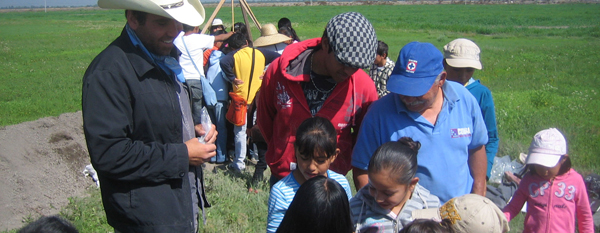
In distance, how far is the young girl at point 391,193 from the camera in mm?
2320

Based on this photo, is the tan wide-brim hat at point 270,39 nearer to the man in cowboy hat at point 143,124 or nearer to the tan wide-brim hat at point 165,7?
the tan wide-brim hat at point 165,7

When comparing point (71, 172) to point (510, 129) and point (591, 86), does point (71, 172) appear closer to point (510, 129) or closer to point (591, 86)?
point (510, 129)

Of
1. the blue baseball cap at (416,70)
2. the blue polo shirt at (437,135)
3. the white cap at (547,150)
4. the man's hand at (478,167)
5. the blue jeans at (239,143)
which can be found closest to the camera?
the blue baseball cap at (416,70)

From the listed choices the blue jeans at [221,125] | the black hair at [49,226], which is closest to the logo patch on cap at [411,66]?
the black hair at [49,226]

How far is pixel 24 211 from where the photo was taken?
488cm

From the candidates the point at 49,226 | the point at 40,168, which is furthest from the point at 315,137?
the point at 40,168

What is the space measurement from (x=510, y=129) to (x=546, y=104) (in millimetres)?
2418

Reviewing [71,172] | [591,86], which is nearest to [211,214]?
[71,172]

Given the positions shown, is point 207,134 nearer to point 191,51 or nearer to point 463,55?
point 463,55

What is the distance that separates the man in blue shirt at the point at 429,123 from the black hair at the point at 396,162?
23 cm

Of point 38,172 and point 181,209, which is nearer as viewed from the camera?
point 181,209

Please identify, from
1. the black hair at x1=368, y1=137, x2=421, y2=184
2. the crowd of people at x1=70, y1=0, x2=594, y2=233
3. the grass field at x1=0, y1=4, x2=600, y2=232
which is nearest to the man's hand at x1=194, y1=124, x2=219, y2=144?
the crowd of people at x1=70, y1=0, x2=594, y2=233

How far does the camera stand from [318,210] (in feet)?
6.65

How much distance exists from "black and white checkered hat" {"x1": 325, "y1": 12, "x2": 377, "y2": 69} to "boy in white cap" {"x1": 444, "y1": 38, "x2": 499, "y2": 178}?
51.8 inches
